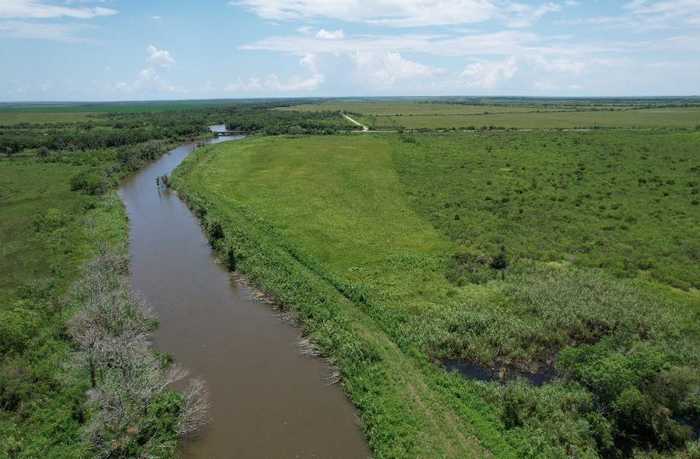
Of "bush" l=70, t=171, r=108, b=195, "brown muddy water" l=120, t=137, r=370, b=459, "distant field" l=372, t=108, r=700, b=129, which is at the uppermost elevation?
"distant field" l=372, t=108, r=700, b=129

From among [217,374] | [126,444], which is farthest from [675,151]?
[126,444]

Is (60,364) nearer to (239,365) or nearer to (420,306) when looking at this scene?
(239,365)

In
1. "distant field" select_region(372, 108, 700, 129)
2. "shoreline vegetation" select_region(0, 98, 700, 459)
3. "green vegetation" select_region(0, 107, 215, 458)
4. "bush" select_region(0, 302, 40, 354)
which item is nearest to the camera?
"green vegetation" select_region(0, 107, 215, 458)

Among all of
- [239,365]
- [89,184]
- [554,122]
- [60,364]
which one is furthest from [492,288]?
[554,122]

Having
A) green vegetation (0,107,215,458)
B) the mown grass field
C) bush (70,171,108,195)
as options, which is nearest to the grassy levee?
the mown grass field

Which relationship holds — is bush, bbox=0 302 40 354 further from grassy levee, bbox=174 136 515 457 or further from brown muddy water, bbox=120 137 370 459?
grassy levee, bbox=174 136 515 457

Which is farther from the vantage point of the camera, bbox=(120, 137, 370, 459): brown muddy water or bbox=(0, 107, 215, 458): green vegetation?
bbox=(120, 137, 370, 459): brown muddy water
